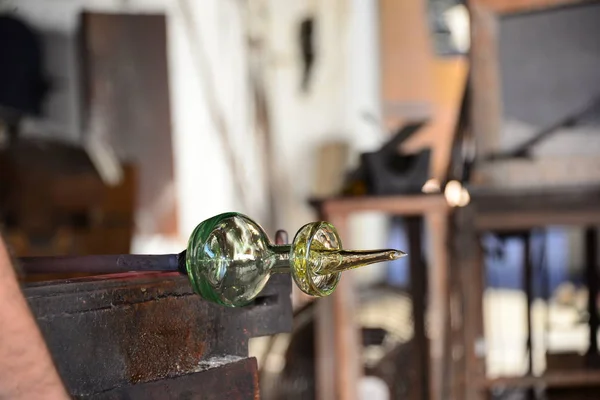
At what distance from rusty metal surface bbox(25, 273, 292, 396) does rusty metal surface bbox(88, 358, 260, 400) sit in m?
0.02

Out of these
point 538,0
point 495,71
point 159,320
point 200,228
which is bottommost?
point 159,320

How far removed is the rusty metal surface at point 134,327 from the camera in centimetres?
82

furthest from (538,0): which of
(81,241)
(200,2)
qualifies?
(81,241)

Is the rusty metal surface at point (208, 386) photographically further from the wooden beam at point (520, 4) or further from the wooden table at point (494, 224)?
the wooden beam at point (520, 4)

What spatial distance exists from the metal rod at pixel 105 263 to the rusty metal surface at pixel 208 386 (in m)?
0.15

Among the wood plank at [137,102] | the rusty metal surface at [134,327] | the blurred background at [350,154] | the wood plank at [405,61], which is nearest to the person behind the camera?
the rusty metal surface at [134,327]

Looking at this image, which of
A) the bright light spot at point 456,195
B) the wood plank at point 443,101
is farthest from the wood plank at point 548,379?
the wood plank at point 443,101

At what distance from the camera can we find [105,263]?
2.99 ft

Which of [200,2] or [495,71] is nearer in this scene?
[495,71]

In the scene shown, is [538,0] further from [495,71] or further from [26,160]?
[26,160]

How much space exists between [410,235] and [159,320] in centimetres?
225

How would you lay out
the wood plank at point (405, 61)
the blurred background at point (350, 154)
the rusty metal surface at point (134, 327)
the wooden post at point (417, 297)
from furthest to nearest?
the wood plank at point (405, 61)
the wooden post at point (417, 297)
the blurred background at point (350, 154)
the rusty metal surface at point (134, 327)

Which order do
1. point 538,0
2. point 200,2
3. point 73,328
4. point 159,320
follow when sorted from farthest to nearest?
point 200,2, point 538,0, point 159,320, point 73,328

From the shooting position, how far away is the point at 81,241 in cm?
373
